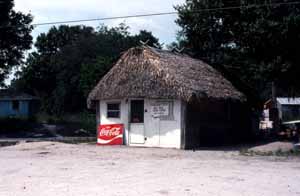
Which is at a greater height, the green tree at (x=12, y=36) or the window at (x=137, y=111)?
the green tree at (x=12, y=36)

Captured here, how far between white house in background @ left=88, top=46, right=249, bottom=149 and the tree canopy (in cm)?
3245

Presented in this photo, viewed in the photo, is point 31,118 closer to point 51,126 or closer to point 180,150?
point 51,126

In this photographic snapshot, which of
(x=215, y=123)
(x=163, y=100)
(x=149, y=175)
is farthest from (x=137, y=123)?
(x=149, y=175)

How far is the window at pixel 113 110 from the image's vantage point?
2797 centimetres

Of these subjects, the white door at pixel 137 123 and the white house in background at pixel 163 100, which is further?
the white door at pixel 137 123

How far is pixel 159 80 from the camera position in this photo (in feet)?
85.1

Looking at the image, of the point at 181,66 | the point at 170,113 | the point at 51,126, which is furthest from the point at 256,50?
the point at 51,126

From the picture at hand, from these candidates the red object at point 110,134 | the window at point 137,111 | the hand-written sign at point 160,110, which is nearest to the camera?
the hand-written sign at point 160,110

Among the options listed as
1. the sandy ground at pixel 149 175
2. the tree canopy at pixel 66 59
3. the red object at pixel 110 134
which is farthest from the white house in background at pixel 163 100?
the tree canopy at pixel 66 59

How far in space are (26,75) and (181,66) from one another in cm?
5147

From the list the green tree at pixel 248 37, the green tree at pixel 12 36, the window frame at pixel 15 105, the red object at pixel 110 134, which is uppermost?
the green tree at pixel 12 36

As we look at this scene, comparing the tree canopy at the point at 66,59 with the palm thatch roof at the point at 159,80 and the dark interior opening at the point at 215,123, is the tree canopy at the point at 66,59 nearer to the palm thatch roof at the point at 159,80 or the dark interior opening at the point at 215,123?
the dark interior opening at the point at 215,123

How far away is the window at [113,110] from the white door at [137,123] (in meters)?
1.02

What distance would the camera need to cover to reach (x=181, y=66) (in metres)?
28.1
